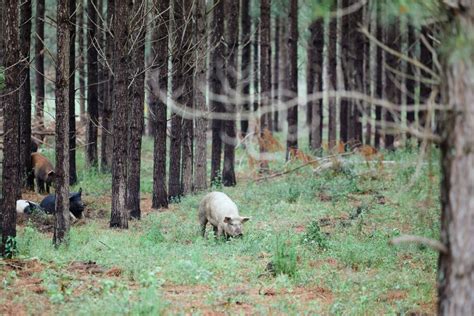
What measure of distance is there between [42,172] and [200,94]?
6.00 meters

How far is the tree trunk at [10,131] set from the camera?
43.8ft

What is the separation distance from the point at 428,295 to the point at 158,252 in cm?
499

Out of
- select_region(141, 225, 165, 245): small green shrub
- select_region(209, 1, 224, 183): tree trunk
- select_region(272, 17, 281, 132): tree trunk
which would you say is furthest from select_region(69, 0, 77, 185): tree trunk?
select_region(272, 17, 281, 132): tree trunk

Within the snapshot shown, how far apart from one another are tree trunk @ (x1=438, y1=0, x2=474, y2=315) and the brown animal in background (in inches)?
795

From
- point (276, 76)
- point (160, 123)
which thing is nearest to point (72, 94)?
point (160, 123)

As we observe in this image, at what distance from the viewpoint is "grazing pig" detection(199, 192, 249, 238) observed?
16.0 m

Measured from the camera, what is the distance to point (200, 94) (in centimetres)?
2433

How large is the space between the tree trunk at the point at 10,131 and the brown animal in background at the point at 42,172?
11520mm

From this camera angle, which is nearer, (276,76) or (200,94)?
(200,94)

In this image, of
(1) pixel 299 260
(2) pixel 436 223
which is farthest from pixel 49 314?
(2) pixel 436 223

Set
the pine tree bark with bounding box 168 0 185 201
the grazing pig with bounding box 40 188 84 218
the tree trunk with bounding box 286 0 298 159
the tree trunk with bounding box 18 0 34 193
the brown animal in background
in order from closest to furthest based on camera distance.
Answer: the grazing pig with bounding box 40 188 84 218, the tree trunk with bounding box 18 0 34 193, the pine tree bark with bounding box 168 0 185 201, the brown animal in background, the tree trunk with bounding box 286 0 298 159

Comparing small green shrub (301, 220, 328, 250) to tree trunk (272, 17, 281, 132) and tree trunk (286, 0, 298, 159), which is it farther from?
tree trunk (272, 17, 281, 132)

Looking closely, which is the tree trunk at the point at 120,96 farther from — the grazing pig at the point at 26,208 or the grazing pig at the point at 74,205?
the grazing pig at the point at 26,208

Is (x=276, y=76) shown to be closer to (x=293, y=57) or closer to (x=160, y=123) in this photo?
(x=293, y=57)
